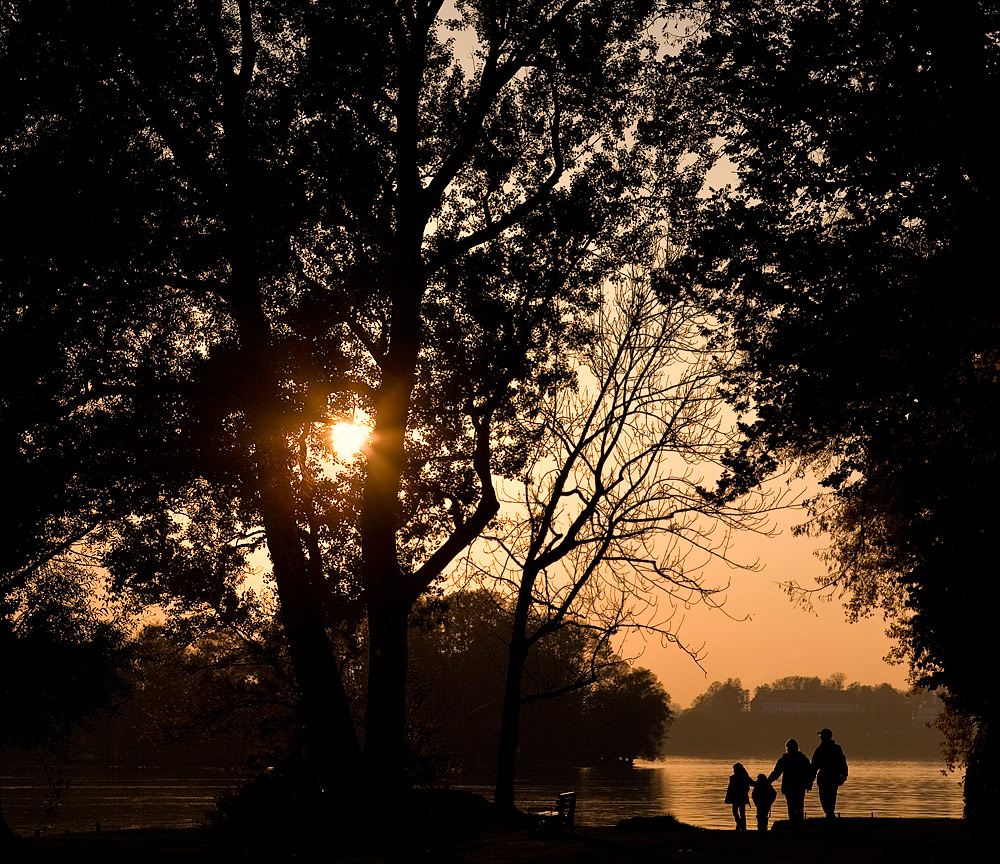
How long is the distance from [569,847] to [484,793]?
175 feet

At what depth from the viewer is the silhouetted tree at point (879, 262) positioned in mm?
14422

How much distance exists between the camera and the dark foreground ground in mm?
14547

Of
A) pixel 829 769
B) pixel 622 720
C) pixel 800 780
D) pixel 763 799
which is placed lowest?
pixel 622 720

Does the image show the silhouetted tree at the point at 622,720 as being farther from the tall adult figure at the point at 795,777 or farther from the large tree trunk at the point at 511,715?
the tall adult figure at the point at 795,777

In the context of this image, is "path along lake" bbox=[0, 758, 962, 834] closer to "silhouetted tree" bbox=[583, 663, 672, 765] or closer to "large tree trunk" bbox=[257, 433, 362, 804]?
"silhouetted tree" bbox=[583, 663, 672, 765]

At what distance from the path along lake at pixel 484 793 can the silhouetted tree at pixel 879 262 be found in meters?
20.0

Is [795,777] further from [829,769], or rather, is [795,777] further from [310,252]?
[310,252]

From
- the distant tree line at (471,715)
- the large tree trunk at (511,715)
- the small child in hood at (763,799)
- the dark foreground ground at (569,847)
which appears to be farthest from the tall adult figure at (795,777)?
the distant tree line at (471,715)

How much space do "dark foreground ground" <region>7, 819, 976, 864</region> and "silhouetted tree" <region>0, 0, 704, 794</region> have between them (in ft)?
5.01

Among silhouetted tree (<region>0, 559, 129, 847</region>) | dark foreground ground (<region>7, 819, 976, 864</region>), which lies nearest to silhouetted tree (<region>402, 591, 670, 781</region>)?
silhouetted tree (<region>0, 559, 129, 847</region>)

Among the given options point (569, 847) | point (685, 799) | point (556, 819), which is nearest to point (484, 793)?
point (685, 799)

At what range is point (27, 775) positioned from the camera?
92188 mm

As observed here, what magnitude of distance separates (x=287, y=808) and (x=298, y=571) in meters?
7.17

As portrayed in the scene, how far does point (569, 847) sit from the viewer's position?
16.3m
